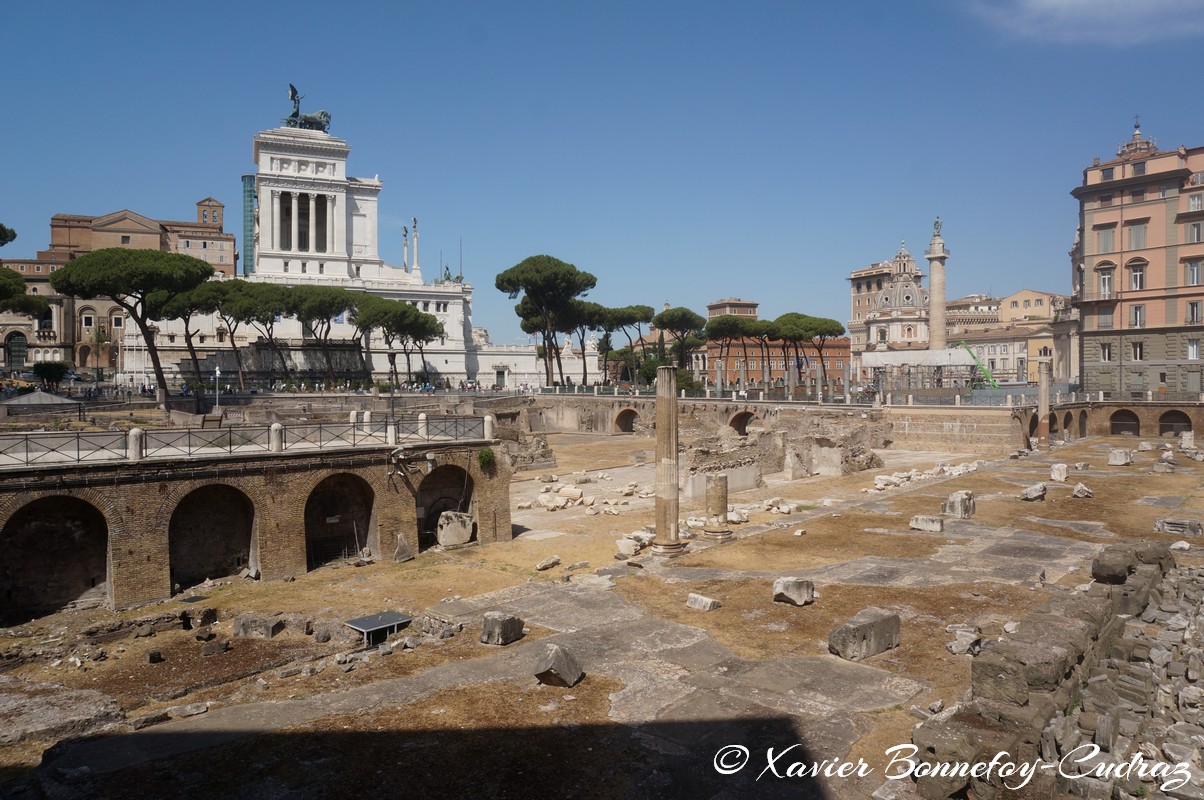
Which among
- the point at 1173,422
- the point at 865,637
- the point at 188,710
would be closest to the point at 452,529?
the point at 188,710

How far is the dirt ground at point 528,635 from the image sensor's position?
9266mm

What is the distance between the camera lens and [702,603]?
A: 1522 centimetres

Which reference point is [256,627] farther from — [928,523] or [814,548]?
[928,523]

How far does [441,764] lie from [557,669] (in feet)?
8.20

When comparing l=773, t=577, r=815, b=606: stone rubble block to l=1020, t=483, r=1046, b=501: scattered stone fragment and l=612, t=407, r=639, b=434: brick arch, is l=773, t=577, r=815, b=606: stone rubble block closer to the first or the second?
l=1020, t=483, r=1046, b=501: scattered stone fragment

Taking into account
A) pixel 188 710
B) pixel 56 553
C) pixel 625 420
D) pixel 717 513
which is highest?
pixel 625 420

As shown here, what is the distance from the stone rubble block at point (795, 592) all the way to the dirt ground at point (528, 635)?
0.60 feet

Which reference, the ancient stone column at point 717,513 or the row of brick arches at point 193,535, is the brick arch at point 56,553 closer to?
the row of brick arches at point 193,535

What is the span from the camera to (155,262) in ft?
140

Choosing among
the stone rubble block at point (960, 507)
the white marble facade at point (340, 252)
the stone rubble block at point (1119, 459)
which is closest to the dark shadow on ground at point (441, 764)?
the stone rubble block at point (960, 507)

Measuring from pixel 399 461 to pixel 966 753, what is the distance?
626 inches

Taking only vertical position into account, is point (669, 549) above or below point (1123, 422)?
below

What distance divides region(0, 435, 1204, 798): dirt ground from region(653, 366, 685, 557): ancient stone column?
914 millimetres

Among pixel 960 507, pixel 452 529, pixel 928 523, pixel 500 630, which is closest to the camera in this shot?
pixel 500 630
